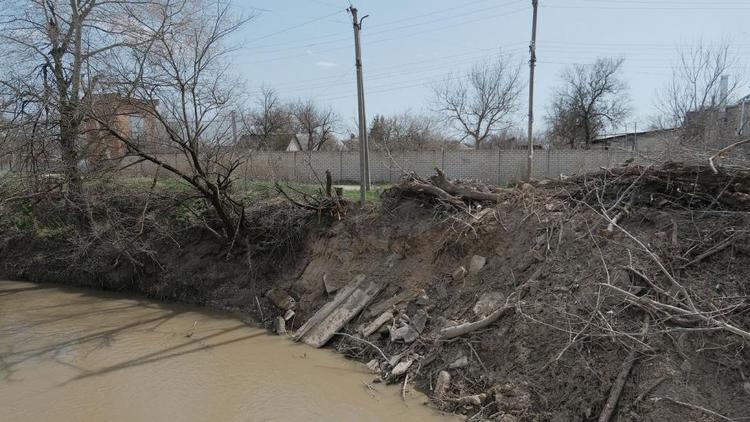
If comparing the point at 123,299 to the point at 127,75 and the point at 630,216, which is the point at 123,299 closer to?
the point at 127,75

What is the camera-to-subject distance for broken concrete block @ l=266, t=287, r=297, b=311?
9.63 metres

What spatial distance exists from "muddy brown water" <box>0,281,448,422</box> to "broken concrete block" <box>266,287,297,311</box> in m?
0.70

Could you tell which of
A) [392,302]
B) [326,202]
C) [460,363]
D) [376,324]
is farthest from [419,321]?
[326,202]

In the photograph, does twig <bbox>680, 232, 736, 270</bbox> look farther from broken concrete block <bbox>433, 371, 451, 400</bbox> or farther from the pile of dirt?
broken concrete block <bbox>433, 371, 451, 400</bbox>

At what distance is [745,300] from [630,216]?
1974mm

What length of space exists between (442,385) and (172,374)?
12.6 feet

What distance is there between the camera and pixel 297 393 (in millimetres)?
6641

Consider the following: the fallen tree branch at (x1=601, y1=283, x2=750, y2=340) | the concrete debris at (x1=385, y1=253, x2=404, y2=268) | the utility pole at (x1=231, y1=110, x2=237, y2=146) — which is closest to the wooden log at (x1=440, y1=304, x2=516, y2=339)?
the fallen tree branch at (x1=601, y1=283, x2=750, y2=340)

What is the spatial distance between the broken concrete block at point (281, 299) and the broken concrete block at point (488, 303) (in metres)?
3.88

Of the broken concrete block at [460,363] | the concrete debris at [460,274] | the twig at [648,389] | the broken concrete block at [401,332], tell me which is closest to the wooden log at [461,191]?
the concrete debris at [460,274]

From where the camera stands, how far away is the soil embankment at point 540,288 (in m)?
5.06

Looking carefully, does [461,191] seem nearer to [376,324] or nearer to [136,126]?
[376,324]

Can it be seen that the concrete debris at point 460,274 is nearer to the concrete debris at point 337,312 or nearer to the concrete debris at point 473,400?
the concrete debris at point 337,312

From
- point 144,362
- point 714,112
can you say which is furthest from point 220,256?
point 714,112
